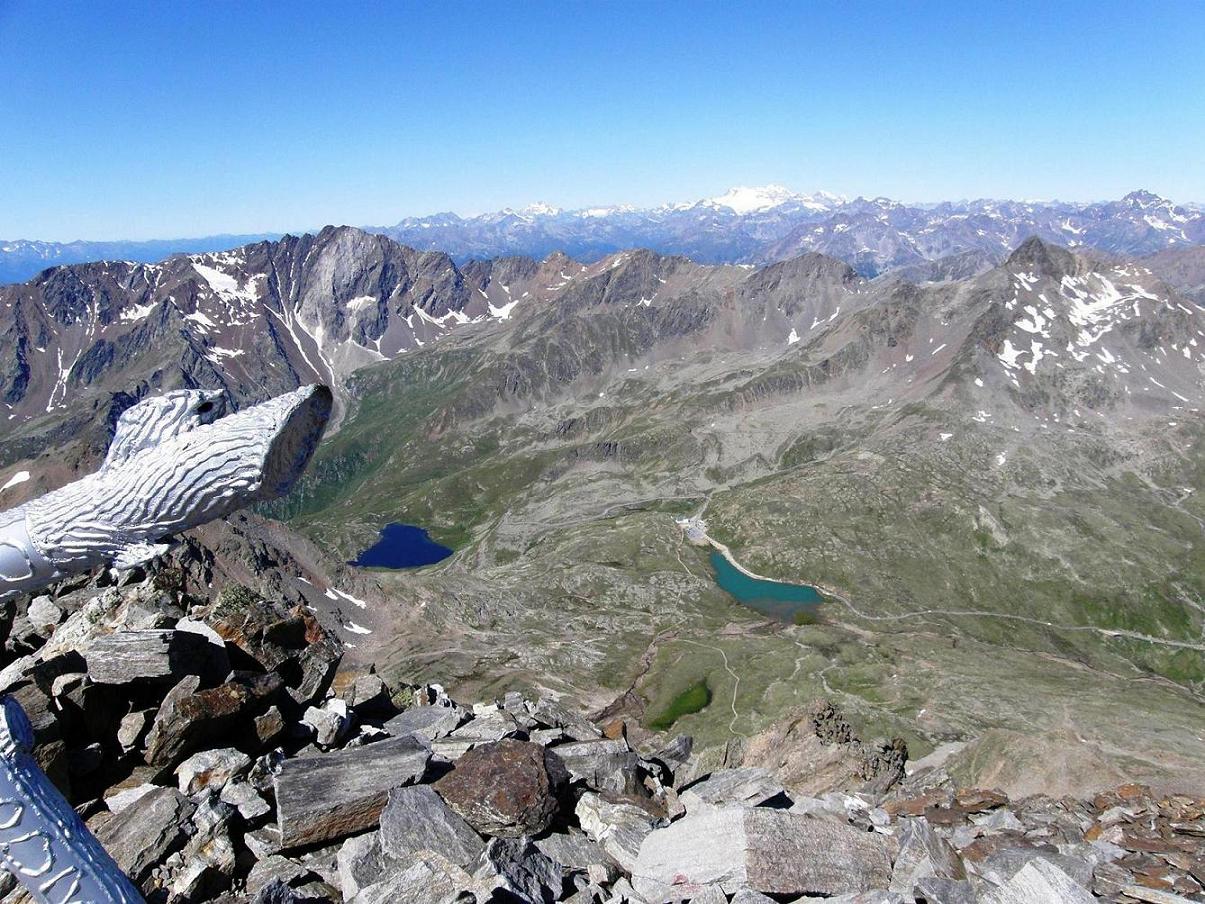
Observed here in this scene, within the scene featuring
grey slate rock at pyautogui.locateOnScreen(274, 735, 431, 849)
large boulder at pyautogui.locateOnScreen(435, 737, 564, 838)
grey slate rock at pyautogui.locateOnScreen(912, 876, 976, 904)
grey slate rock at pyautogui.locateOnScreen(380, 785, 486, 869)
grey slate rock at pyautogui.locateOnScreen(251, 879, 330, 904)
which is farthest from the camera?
large boulder at pyautogui.locateOnScreen(435, 737, 564, 838)

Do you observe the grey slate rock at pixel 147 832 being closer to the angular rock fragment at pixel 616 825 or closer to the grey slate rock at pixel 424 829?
the grey slate rock at pixel 424 829

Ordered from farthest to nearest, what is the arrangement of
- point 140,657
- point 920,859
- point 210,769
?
point 140,657 → point 210,769 → point 920,859

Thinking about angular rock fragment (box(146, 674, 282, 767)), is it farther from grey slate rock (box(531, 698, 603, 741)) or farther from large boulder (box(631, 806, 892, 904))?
grey slate rock (box(531, 698, 603, 741))

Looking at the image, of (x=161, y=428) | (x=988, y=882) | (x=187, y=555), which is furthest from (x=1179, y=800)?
(x=187, y=555)

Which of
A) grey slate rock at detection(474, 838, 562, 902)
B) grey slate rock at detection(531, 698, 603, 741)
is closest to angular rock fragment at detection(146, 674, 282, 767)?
grey slate rock at detection(474, 838, 562, 902)

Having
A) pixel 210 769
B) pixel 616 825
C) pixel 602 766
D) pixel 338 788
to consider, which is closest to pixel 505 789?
pixel 616 825

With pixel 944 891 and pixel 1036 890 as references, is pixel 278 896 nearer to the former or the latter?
pixel 944 891
